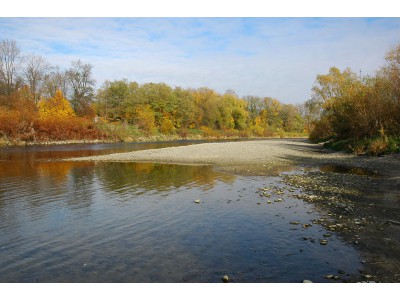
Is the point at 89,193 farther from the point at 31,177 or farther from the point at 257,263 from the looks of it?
the point at 257,263

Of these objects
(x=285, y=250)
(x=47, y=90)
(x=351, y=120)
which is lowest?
(x=285, y=250)

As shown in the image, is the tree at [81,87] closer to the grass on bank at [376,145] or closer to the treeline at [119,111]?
the treeline at [119,111]

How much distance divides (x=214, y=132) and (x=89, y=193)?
91.1 meters

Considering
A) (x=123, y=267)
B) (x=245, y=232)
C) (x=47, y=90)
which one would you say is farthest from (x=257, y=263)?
(x=47, y=90)

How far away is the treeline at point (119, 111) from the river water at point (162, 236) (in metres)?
51.3

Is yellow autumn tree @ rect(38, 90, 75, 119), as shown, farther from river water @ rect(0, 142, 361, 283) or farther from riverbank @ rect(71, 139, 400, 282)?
riverbank @ rect(71, 139, 400, 282)

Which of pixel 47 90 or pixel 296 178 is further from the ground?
pixel 47 90

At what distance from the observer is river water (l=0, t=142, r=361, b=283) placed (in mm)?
7445

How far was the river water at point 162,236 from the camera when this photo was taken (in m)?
7.45

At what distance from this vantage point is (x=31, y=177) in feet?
71.5

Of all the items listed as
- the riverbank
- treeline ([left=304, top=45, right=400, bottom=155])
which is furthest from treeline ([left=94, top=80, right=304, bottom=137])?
the riverbank

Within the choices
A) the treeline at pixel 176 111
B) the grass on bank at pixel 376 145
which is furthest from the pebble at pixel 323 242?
the treeline at pixel 176 111

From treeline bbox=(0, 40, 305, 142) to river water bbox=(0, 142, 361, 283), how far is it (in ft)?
168

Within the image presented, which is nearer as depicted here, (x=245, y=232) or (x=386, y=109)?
(x=245, y=232)
